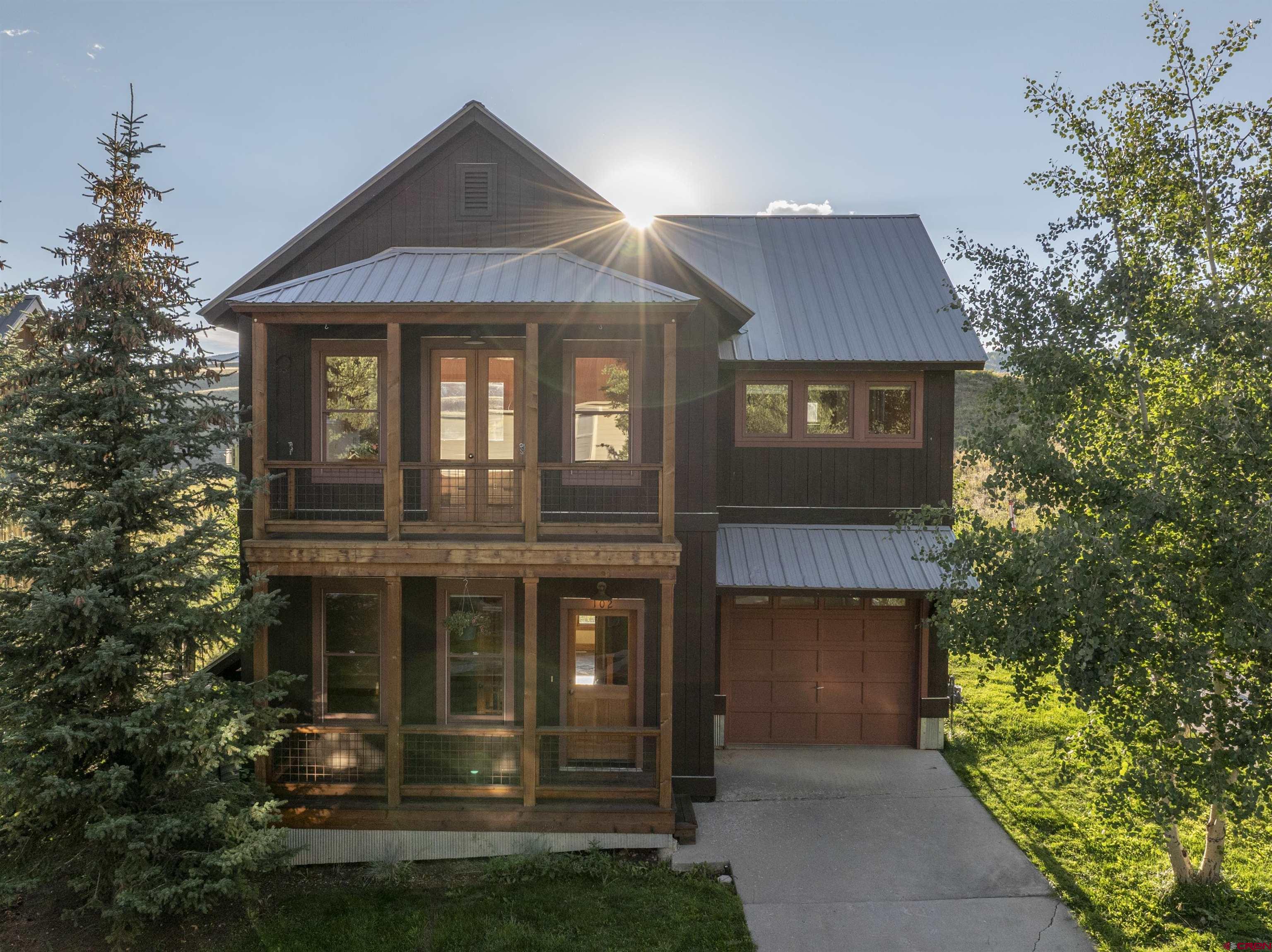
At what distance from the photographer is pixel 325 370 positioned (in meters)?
10.6

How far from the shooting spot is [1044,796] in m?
10.2

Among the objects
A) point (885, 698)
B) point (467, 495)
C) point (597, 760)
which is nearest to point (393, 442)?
point (467, 495)

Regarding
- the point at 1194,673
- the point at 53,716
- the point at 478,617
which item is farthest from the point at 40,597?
the point at 1194,673

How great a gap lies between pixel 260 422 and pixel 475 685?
4.53 m

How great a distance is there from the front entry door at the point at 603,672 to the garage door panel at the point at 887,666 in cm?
415

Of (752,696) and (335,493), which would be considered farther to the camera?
(752,696)

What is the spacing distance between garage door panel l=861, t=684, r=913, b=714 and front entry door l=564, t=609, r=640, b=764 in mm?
4172

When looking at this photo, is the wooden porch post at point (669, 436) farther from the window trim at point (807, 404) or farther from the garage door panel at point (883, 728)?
the garage door panel at point (883, 728)

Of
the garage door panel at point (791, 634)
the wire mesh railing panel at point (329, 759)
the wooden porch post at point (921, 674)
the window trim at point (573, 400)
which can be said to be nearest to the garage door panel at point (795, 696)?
the garage door panel at point (791, 634)

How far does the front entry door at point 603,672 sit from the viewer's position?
1043 centimetres

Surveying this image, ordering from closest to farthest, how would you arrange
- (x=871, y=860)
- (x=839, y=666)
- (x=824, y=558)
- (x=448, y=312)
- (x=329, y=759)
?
(x=871, y=860) < (x=448, y=312) < (x=329, y=759) < (x=824, y=558) < (x=839, y=666)

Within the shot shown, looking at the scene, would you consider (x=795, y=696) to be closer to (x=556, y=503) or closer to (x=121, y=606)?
(x=556, y=503)

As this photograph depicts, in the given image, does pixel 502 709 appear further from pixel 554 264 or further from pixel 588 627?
pixel 554 264

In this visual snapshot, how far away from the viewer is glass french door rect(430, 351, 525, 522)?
34.4ft
